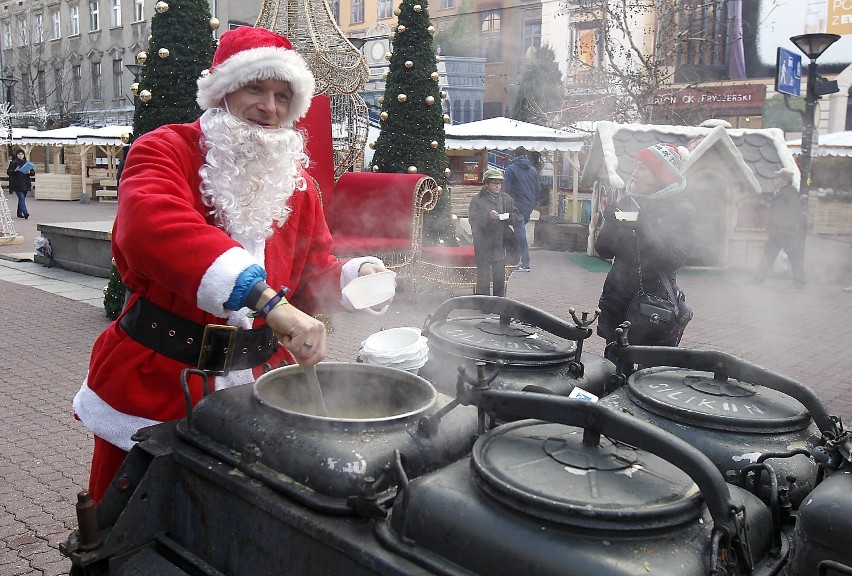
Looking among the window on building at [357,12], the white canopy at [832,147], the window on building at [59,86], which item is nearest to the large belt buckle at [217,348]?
the white canopy at [832,147]

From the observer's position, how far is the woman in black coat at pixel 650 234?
411cm

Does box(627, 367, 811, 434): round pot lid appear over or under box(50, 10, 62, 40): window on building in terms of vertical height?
under

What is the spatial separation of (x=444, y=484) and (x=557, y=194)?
709 inches

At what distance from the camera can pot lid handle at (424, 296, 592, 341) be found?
2.00 meters

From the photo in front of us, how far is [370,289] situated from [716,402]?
2.98 ft

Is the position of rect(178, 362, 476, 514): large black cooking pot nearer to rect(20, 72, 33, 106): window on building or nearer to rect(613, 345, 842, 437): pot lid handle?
rect(613, 345, 842, 437): pot lid handle

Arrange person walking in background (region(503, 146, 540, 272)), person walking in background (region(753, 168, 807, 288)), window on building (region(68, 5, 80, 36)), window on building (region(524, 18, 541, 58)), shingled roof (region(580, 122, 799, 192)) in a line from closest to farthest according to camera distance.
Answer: person walking in background (region(753, 168, 807, 288)) → shingled roof (region(580, 122, 799, 192)) → person walking in background (region(503, 146, 540, 272)) → window on building (region(524, 18, 541, 58)) → window on building (region(68, 5, 80, 36))

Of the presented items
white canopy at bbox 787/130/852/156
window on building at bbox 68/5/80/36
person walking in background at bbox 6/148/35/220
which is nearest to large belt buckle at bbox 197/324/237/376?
white canopy at bbox 787/130/852/156

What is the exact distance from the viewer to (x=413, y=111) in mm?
9734

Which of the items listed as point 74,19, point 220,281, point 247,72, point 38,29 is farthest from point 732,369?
point 38,29

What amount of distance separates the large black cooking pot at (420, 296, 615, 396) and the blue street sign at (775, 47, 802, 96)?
10316 mm

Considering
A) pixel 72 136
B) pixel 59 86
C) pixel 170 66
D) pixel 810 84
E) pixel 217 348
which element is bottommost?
pixel 217 348

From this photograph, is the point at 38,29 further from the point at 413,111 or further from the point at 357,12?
the point at 413,111

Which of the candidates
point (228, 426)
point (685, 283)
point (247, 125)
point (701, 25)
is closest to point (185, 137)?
point (247, 125)
